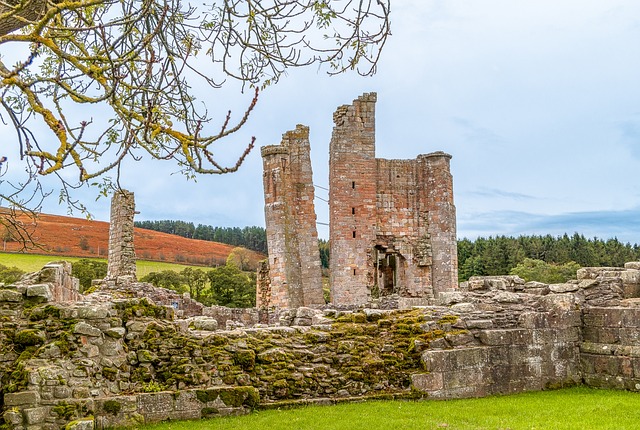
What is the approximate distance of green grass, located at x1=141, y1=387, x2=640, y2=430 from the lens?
31.9ft

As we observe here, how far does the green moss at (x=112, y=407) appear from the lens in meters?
9.67

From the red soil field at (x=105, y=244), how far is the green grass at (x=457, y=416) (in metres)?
23.2

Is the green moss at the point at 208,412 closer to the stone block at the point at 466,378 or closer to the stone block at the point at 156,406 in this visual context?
the stone block at the point at 156,406

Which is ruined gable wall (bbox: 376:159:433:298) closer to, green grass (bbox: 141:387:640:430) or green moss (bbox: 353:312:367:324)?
green moss (bbox: 353:312:367:324)

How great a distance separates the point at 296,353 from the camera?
11758 mm

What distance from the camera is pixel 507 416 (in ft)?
34.3

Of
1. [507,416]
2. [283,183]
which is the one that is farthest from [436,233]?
[507,416]

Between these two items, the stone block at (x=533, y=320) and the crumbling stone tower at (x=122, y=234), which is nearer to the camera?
the stone block at (x=533, y=320)

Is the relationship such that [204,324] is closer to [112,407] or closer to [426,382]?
[112,407]

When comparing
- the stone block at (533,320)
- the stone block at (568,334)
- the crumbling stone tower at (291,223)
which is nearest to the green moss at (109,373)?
the stone block at (533,320)

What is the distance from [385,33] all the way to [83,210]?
5144 millimetres

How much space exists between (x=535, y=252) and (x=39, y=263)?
46.5m

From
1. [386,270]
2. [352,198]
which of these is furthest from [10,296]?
[386,270]

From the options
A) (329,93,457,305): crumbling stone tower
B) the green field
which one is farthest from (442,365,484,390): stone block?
the green field
